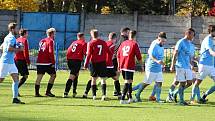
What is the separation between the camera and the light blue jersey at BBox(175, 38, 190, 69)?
16188 millimetres

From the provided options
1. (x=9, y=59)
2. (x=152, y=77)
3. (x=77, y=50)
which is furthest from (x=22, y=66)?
(x=152, y=77)

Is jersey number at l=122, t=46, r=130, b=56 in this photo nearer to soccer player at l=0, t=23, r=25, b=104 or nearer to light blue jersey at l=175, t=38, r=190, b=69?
light blue jersey at l=175, t=38, r=190, b=69

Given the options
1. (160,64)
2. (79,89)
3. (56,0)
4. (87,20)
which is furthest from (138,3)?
(160,64)

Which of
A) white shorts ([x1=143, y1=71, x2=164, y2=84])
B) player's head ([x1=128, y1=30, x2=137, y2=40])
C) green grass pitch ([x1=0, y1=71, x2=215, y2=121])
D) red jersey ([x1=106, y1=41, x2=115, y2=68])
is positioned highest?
player's head ([x1=128, y1=30, x2=137, y2=40])

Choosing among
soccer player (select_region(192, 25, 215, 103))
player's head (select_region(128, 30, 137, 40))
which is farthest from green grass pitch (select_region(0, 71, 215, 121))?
player's head (select_region(128, 30, 137, 40))

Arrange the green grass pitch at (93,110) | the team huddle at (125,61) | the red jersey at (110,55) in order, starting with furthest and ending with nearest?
the red jersey at (110,55)
the team huddle at (125,61)
the green grass pitch at (93,110)

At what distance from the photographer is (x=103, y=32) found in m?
45.7

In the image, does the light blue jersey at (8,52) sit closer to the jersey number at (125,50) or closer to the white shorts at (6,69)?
the white shorts at (6,69)

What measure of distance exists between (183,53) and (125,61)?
1.55 metres

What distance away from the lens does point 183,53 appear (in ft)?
53.1

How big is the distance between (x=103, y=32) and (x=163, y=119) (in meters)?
32.8

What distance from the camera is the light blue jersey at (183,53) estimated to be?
637 inches

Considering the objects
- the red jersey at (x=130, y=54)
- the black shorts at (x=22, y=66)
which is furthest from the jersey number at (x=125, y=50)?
the black shorts at (x=22, y=66)

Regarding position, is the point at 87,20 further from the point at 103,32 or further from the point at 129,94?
the point at 129,94
